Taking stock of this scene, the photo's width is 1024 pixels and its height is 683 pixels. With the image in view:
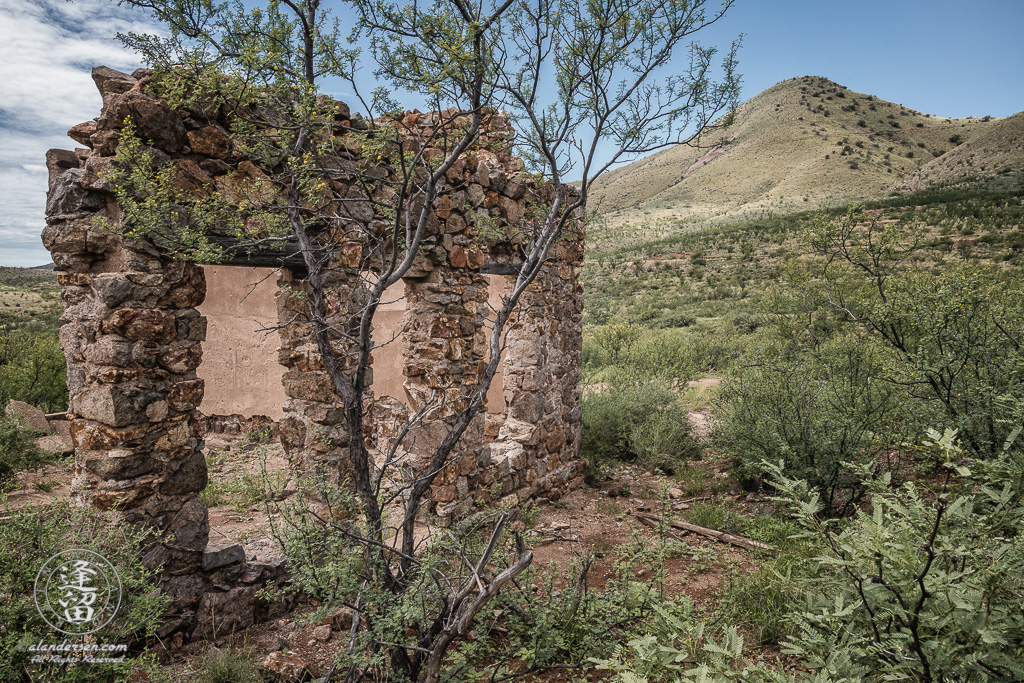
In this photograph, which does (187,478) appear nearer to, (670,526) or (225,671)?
(225,671)

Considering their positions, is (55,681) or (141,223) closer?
(55,681)

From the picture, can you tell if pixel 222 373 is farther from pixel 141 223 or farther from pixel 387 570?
pixel 387 570

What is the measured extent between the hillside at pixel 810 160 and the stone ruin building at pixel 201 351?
23.1 m

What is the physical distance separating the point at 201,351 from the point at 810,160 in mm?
46022

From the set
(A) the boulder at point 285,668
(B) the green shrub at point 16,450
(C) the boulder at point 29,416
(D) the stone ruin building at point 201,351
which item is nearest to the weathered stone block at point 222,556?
(D) the stone ruin building at point 201,351

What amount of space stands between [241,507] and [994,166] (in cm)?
3890

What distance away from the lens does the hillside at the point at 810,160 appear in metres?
31.5

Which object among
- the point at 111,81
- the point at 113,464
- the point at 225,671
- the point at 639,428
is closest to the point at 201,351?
the point at 113,464

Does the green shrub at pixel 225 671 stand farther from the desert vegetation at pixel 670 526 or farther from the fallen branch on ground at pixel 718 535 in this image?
the fallen branch on ground at pixel 718 535

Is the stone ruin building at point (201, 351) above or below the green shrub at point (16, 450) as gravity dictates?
above

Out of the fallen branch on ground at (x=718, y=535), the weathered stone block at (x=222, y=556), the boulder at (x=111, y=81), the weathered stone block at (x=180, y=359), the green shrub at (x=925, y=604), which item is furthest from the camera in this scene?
the fallen branch on ground at (x=718, y=535)

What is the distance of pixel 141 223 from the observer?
288cm

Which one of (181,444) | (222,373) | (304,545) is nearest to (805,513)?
(304,545)

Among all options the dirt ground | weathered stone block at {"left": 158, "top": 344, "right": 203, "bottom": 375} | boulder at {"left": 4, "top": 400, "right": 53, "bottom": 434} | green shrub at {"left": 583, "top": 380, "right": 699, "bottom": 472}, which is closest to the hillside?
green shrub at {"left": 583, "top": 380, "right": 699, "bottom": 472}
